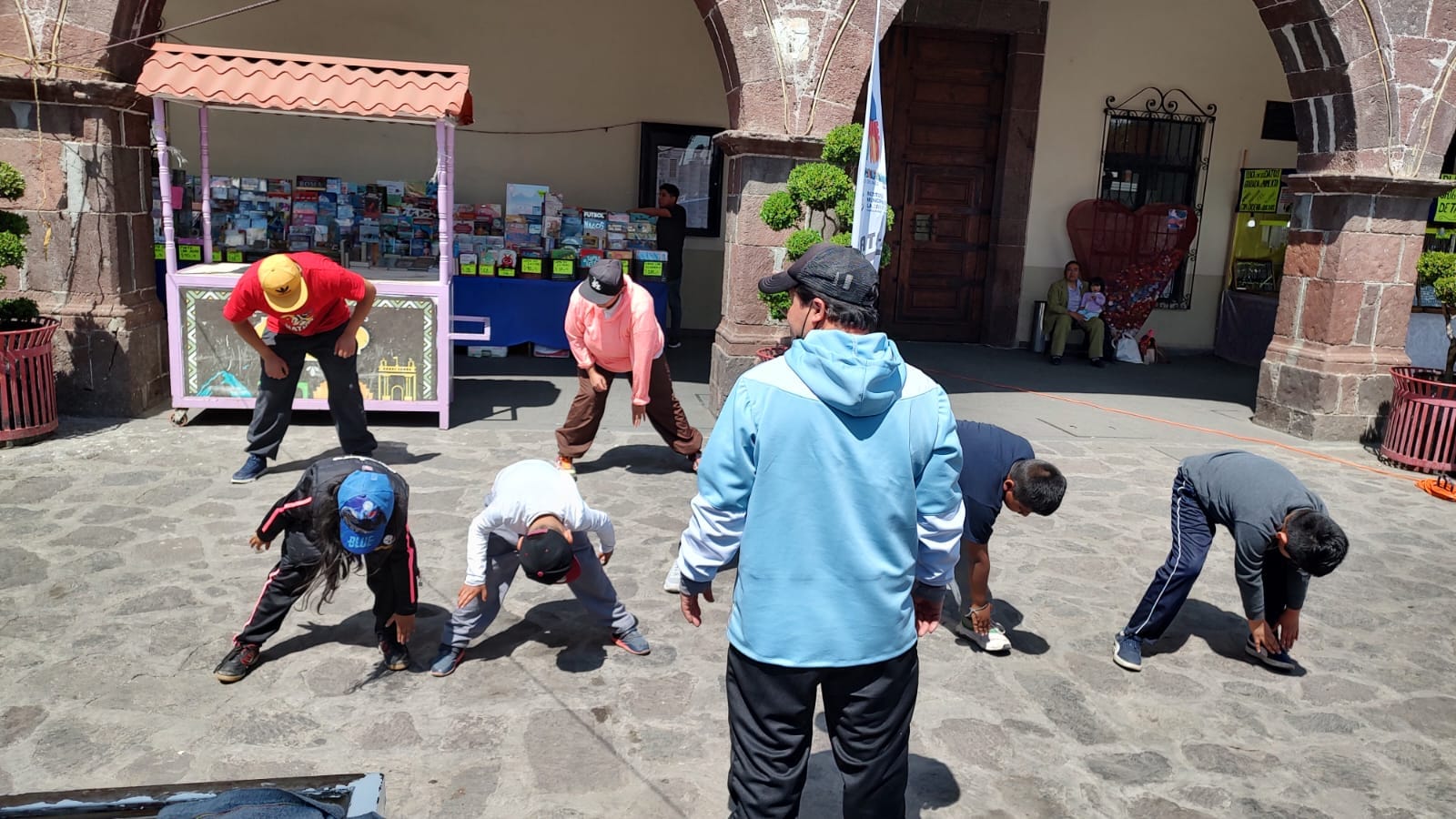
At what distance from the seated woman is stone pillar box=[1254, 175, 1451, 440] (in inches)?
120

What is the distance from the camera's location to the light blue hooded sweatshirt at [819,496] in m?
Result: 2.43

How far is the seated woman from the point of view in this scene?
11805mm

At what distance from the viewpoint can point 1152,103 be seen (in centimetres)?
1241

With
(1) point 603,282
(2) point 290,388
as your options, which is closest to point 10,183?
(2) point 290,388

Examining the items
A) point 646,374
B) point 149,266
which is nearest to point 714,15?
point 646,374

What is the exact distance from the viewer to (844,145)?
273 inches

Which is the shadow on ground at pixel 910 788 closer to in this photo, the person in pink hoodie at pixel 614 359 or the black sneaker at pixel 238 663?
the black sneaker at pixel 238 663

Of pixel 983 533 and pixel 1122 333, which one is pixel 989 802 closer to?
pixel 983 533

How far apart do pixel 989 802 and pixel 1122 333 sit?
32.8 feet

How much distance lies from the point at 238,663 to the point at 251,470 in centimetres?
250

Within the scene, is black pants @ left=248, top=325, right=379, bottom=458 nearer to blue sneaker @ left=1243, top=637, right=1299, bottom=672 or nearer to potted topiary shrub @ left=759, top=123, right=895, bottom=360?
potted topiary shrub @ left=759, top=123, right=895, bottom=360

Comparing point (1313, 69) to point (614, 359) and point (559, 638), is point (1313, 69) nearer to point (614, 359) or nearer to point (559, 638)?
point (614, 359)

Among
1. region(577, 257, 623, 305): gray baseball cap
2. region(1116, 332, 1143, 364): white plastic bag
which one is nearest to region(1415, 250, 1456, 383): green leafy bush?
region(1116, 332, 1143, 364): white plastic bag

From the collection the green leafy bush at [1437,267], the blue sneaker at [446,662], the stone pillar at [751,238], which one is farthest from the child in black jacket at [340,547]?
the green leafy bush at [1437,267]
